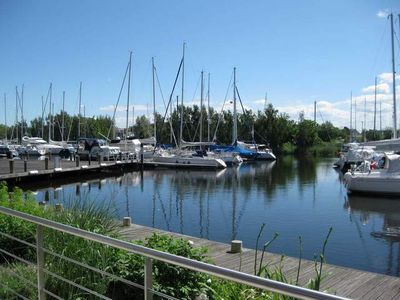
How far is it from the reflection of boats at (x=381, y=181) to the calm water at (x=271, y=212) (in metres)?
0.94

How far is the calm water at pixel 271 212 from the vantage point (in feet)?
50.9

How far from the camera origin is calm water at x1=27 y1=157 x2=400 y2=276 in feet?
50.9

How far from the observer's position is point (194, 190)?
34125mm

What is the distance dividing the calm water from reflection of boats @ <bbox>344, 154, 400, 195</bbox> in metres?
0.94

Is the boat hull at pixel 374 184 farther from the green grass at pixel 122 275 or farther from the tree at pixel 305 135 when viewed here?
the tree at pixel 305 135

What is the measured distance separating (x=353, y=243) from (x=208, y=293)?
12.7m

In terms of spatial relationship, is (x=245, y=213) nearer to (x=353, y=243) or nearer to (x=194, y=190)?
(x=353, y=243)

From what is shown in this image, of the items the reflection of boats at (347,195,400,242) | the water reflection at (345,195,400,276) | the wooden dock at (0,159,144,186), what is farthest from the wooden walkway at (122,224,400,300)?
the wooden dock at (0,159,144,186)

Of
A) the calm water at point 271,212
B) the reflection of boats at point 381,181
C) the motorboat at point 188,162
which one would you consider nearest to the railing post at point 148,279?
the calm water at point 271,212

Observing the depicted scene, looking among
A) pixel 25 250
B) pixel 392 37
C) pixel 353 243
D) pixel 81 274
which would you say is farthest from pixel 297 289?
pixel 392 37

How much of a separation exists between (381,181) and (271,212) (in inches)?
410

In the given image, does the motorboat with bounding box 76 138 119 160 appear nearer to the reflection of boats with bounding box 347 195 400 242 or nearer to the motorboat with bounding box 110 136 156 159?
the motorboat with bounding box 110 136 156 159

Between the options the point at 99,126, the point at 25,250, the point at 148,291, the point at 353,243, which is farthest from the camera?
the point at 99,126

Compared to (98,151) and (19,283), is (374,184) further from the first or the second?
(98,151)
